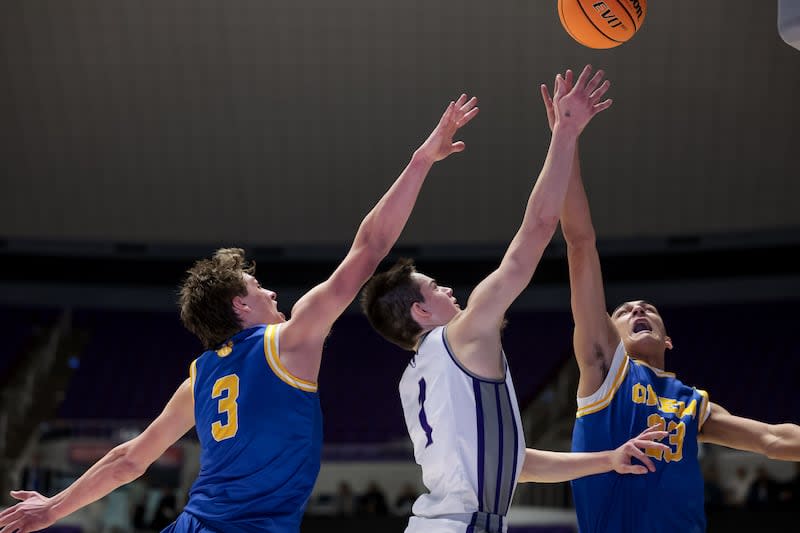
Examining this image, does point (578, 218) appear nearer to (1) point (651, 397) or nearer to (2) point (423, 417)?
(1) point (651, 397)

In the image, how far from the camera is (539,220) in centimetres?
343

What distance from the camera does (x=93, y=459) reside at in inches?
437

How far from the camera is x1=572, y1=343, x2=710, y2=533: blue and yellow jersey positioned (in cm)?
405

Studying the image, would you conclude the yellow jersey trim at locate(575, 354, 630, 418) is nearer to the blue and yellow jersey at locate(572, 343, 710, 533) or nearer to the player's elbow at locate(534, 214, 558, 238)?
the blue and yellow jersey at locate(572, 343, 710, 533)

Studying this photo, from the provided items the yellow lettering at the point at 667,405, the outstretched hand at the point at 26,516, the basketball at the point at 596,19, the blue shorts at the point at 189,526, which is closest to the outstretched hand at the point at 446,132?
the basketball at the point at 596,19

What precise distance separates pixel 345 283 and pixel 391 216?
13.2 inches


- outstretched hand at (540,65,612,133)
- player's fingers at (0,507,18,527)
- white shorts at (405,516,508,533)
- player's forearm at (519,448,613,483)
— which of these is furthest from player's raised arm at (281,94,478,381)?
player's fingers at (0,507,18,527)

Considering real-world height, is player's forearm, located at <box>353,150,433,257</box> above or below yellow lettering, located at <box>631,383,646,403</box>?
above

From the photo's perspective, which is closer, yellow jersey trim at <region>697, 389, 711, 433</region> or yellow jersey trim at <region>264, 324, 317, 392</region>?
yellow jersey trim at <region>264, 324, 317, 392</region>

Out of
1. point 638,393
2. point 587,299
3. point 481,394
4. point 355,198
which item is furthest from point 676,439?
point 355,198

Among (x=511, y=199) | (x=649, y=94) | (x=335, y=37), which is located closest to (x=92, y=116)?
(x=335, y=37)

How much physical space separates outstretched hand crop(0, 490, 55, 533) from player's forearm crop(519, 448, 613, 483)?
1959mm

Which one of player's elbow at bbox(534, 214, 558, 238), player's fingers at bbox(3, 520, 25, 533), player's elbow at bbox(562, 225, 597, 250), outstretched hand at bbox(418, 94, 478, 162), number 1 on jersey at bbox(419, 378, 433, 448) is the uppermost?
outstretched hand at bbox(418, 94, 478, 162)

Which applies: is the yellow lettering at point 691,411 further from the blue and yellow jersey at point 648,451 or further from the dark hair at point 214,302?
the dark hair at point 214,302
